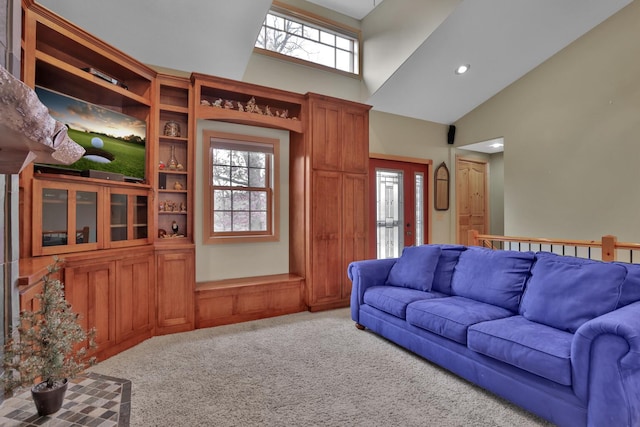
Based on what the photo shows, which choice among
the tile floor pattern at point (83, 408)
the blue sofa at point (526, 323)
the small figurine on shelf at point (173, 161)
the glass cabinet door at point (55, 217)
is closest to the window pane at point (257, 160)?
the small figurine on shelf at point (173, 161)

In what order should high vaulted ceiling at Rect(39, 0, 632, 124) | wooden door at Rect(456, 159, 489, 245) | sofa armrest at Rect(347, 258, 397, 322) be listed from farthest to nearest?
1. wooden door at Rect(456, 159, 489, 245)
2. sofa armrest at Rect(347, 258, 397, 322)
3. high vaulted ceiling at Rect(39, 0, 632, 124)

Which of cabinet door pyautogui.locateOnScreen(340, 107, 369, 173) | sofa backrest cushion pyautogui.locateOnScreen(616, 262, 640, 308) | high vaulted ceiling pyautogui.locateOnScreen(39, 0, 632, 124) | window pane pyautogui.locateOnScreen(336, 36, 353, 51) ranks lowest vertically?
sofa backrest cushion pyautogui.locateOnScreen(616, 262, 640, 308)

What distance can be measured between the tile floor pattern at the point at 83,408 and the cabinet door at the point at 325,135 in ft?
10.3

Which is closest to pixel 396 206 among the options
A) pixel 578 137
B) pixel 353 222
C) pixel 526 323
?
pixel 353 222

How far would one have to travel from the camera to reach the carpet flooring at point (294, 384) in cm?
194

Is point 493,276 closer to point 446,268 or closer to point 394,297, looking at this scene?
point 446,268

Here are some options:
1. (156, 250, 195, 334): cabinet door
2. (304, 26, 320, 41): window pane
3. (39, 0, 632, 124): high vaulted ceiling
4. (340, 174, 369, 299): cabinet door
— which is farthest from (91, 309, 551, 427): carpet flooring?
(304, 26, 320, 41): window pane

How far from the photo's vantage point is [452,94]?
210 inches

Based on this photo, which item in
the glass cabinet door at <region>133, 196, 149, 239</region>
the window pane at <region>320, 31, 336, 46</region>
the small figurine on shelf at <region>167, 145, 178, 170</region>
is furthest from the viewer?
the window pane at <region>320, 31, 336, 46</region>

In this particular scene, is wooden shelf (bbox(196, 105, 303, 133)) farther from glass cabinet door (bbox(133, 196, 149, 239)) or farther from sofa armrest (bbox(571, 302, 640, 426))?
sofa armrest (bbox(571, 302, 640, 426))

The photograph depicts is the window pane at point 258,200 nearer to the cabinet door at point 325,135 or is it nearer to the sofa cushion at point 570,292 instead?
the cabinet door at point 325,135

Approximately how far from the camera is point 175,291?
132 inches

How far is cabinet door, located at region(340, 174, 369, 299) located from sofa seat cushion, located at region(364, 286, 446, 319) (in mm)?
963

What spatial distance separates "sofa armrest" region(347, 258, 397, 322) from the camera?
3.42 m
